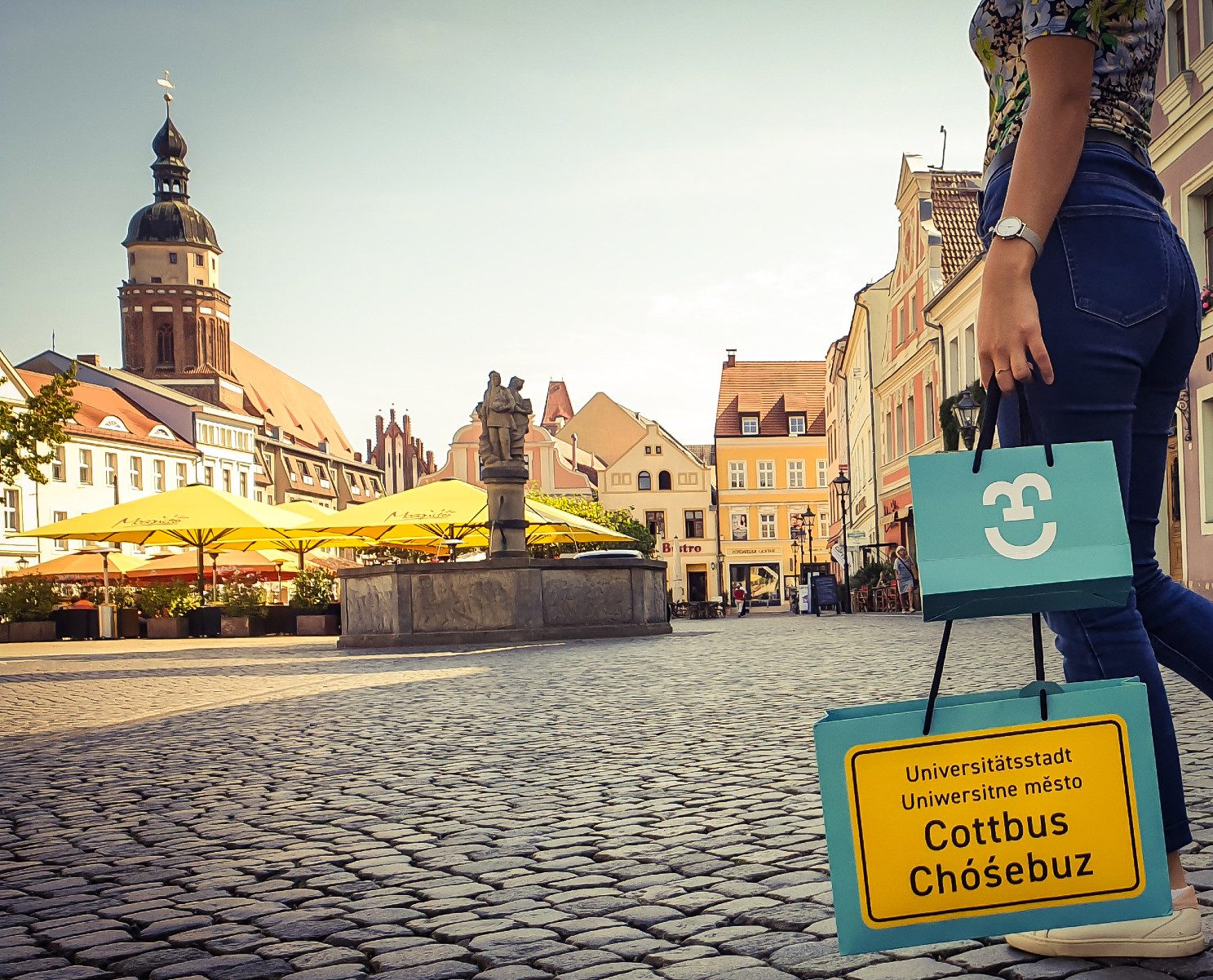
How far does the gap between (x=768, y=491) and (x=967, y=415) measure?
5013 cm

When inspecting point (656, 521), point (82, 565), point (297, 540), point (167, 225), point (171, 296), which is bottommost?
point (82, 565)

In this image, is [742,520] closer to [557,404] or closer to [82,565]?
[557,404]

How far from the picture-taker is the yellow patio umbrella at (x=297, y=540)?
31.0 m

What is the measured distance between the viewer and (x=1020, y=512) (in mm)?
2166

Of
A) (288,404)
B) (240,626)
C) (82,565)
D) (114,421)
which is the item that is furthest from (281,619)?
(288,404)

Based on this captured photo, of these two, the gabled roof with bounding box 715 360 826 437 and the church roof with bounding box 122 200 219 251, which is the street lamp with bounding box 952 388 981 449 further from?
the church roof with bounding box 122 200 219 251

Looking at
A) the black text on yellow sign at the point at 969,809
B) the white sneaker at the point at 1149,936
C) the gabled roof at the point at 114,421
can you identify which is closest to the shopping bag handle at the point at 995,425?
the black text on yellow sign at the point at 969,809

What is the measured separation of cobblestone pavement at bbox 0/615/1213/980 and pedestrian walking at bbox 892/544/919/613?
19808 millimetres

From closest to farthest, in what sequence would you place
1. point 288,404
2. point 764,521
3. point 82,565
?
point 82,565 < point 764,521 < point 288,404

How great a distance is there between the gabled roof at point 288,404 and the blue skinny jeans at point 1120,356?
277ft

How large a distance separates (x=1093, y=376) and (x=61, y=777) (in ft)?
17.1

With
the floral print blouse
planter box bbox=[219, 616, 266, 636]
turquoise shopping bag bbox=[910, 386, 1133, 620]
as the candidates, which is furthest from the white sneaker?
planter box bbox=[219, 616, 266, 636]

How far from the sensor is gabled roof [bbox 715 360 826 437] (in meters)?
76.5

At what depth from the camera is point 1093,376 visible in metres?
2.46
